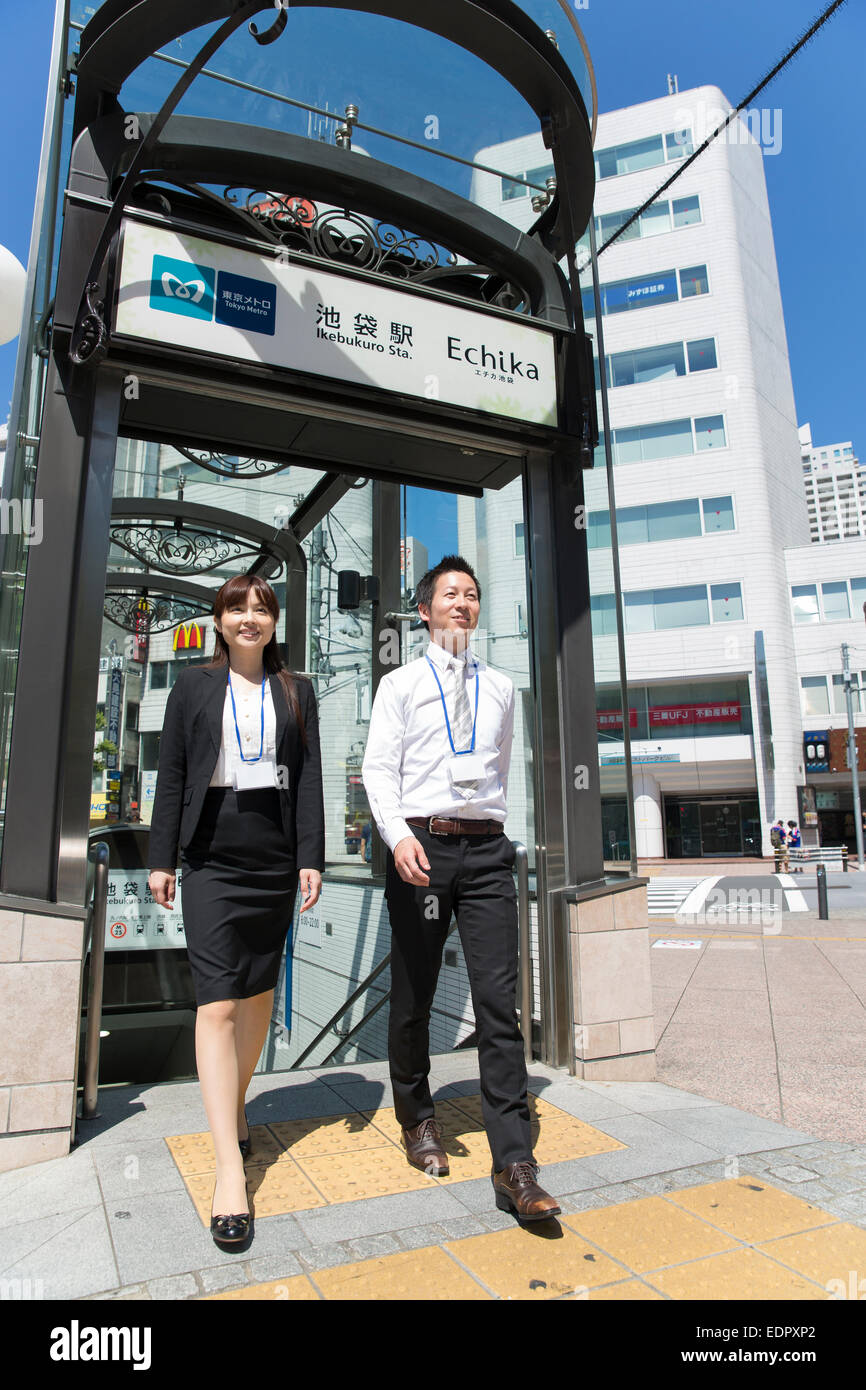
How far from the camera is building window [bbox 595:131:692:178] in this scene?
119ft

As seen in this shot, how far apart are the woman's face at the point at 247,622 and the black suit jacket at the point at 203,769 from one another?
123 mm

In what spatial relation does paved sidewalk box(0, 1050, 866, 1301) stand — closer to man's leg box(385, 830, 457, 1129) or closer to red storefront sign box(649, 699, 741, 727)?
man's leg box(385, 830, 457, 1129)

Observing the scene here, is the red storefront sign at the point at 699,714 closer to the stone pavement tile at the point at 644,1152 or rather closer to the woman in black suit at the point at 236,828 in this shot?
the stone pavement tile at the point at 644,1152

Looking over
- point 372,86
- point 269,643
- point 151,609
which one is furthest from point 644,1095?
point 151,609

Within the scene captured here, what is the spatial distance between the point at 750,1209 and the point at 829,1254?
0.32 metres

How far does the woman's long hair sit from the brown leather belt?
50 cm

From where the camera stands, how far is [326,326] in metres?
3.90

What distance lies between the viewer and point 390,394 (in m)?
4.03

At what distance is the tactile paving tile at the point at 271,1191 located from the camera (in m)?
Result: 2.62

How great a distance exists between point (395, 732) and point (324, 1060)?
18.3 feet

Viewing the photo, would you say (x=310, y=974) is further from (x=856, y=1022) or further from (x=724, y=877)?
(x=724, y=877)

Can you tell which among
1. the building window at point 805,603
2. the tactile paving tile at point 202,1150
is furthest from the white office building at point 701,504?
the tactile paving tile at point 202,1150

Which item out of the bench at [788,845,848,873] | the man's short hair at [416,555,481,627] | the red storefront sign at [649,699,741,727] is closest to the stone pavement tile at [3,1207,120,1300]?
Answer: the man's short hair at [416,555,481,627]
